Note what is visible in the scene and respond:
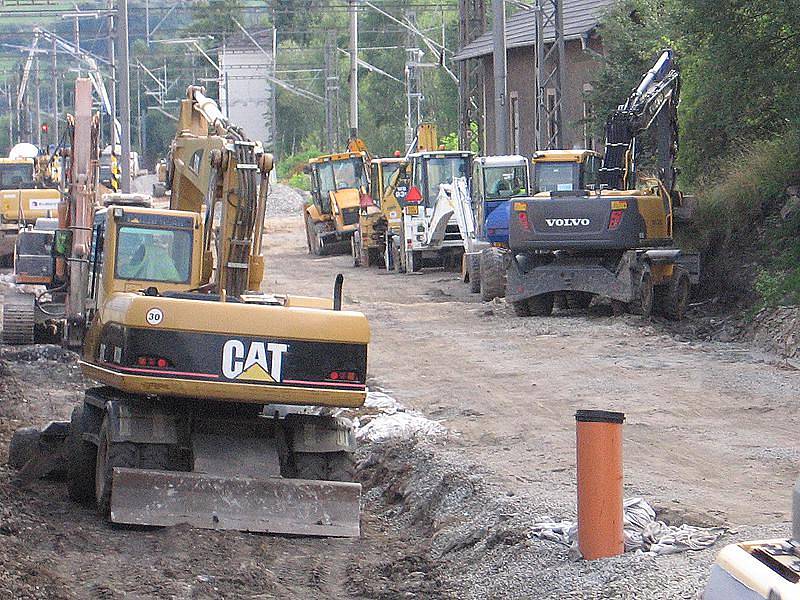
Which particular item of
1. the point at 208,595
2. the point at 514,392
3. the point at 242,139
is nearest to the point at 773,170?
the point at 514,392

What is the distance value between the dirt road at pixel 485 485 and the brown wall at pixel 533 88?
19124mm

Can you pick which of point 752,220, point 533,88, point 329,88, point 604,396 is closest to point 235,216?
point 604,396

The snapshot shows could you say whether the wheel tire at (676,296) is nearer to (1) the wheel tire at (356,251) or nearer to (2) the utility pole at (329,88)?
(1) the wheel tire at (356,251)

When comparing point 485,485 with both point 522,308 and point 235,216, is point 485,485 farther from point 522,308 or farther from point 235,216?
point 522,308

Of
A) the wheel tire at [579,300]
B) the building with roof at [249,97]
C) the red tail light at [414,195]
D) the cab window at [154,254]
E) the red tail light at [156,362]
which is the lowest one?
the wheel tire at [579,300]

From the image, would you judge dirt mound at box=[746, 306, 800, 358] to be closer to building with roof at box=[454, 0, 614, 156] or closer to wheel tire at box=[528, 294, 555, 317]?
wheel tire at box=[528, 294, 555, 317]

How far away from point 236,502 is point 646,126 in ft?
47.0

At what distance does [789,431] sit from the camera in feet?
42.0

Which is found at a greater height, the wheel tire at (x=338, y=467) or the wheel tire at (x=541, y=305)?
the wheel tire at (x=541, y=305)

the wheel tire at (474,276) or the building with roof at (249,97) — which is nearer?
the wheel tire at (474,276)

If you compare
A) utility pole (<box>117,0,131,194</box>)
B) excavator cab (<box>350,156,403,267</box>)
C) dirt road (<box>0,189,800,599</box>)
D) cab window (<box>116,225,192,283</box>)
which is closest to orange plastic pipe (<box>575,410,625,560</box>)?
dirt road (<box>0,189,800,599</box>)

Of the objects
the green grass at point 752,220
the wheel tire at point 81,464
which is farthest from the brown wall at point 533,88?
the wheel tire at point 81,464

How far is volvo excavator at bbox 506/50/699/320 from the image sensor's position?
2145 centimetres

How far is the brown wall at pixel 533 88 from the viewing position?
40.5 metres
